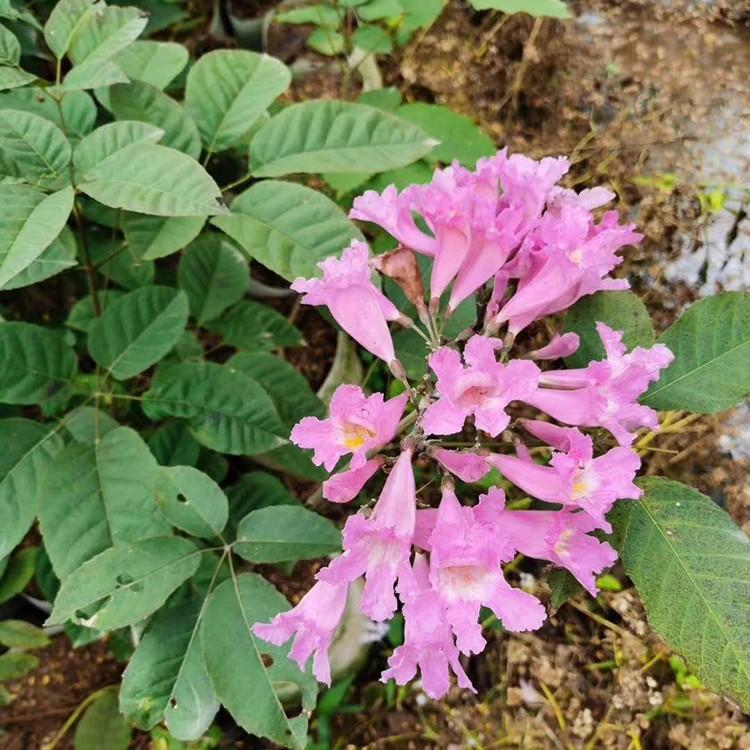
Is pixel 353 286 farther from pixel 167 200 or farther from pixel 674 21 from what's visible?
pixel 674 21

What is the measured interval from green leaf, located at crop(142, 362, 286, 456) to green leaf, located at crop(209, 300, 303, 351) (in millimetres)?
226

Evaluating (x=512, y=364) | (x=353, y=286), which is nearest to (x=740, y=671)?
(x=512, y=364)

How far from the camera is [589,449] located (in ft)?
2.89

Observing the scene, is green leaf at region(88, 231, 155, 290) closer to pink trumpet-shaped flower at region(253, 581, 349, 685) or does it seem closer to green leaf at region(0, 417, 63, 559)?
green leaf at region(0, 417, 63, 559)

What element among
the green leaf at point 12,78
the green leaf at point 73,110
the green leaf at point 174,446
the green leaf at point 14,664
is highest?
the green leaf at point 12,78

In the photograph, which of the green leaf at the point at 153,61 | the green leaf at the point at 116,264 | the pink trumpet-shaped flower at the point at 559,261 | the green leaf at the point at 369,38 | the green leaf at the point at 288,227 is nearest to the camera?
the pink trumpet-shaped flower at the point at 559,261

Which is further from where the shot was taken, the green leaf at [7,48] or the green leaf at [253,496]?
the green leaf at [253,496]

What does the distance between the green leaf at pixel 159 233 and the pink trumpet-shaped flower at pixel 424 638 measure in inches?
26.6

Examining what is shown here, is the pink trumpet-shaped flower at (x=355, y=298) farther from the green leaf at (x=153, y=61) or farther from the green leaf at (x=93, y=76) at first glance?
the green leaf at (x=153, y=61)

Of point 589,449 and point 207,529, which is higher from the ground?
point 589,449

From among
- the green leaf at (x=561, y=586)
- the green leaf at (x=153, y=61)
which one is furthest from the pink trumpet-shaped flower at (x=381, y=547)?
the green leaf at (x=153, y=61)

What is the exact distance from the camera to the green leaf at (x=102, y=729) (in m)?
1.70

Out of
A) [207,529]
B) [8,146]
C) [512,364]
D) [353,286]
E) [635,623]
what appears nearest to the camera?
[512,364]

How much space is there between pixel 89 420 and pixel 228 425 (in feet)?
0.78
